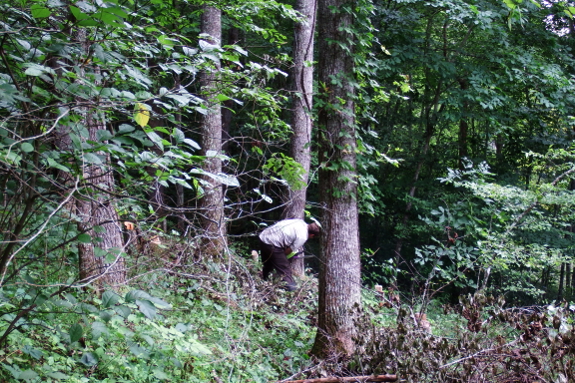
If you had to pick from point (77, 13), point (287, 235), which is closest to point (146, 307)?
point (77, 13)

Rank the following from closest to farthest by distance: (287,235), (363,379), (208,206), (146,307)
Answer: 1. (146,307)
2. (208,206)
3. (363,379)
4. (287,235)

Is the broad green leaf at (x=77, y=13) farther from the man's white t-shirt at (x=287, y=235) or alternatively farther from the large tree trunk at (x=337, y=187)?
the man's white t-shirt at (x=287, y=235)

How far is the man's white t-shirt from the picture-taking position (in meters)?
7.02

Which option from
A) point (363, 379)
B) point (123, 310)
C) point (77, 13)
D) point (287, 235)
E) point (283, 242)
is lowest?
point (363, 379)

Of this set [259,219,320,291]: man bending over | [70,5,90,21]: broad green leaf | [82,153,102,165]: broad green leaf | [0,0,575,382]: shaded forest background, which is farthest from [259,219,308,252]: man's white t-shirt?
[70,5,90,21]: broad green leaf

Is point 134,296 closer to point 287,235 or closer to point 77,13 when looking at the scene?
point 77,13

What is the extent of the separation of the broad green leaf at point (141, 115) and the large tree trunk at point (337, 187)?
9.19 feet

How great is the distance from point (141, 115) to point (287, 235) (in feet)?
16.3

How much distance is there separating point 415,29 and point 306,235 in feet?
27.0

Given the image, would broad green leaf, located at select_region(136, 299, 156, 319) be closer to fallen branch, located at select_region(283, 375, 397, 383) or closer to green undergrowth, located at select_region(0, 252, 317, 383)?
green undergrowth, located at select_region(0, 252, 317, 383)

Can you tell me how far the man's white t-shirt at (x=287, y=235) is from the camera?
702 cm

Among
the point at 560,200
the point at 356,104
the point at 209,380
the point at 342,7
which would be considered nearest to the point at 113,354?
the point at 209,380

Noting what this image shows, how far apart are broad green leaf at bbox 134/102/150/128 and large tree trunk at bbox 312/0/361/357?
9.19 ft

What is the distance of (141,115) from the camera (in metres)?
2.21
